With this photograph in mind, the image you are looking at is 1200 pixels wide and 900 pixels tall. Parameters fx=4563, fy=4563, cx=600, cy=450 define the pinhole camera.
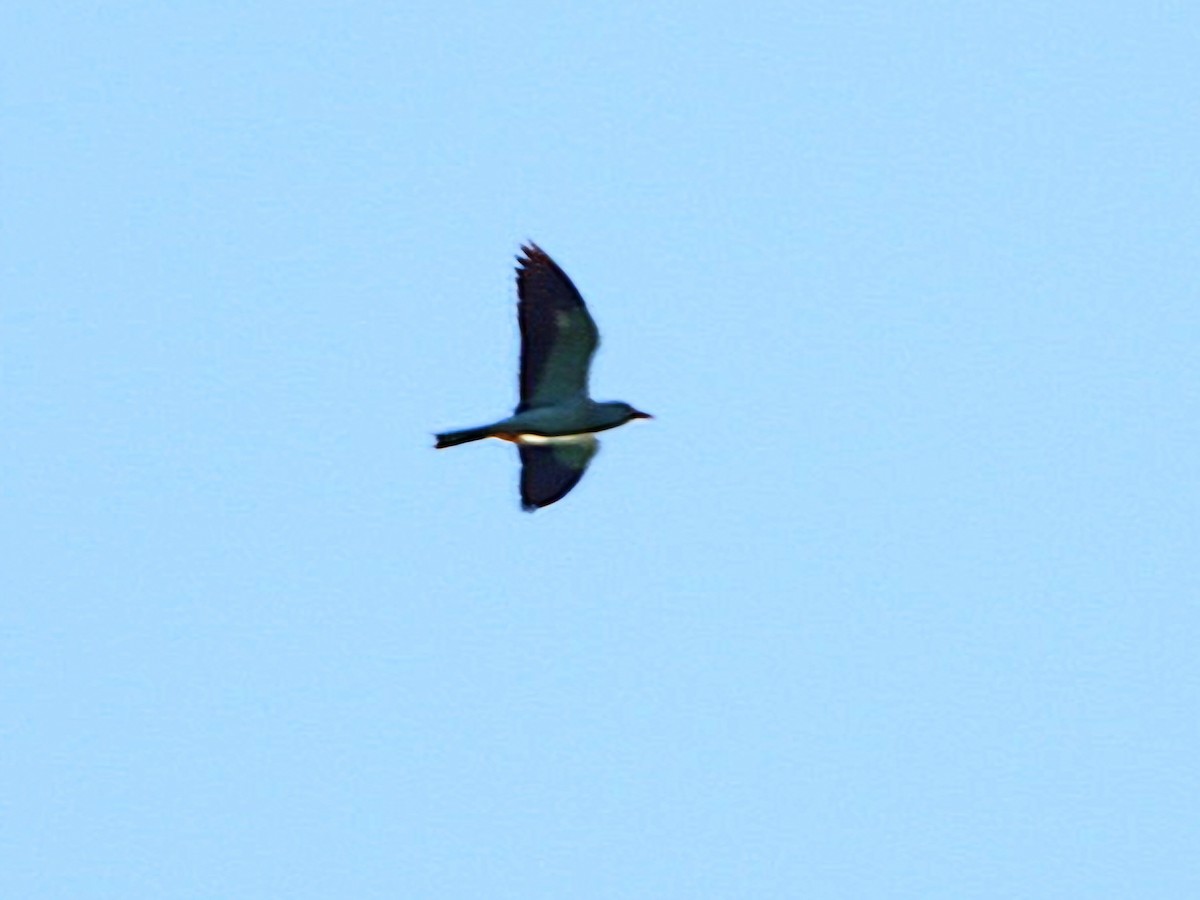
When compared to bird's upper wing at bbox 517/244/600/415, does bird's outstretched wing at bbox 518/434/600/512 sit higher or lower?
lower

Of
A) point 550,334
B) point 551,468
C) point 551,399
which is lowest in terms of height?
point 551,468

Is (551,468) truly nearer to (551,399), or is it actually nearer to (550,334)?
(551,399)

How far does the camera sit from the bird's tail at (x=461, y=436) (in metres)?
64.0

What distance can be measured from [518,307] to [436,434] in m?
2.12

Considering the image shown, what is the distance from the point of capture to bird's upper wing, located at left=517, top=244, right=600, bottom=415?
209ft

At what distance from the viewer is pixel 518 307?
64125mm

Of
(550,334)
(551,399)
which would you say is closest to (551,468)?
(551,399)

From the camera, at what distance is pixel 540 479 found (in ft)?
212

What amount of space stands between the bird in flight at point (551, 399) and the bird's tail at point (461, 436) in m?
0.01

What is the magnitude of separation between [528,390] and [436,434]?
5.11 feet

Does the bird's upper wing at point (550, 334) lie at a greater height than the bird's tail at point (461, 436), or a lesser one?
greater

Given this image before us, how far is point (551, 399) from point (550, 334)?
110 cm

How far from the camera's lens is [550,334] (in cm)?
6412

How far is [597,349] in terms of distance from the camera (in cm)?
6438
